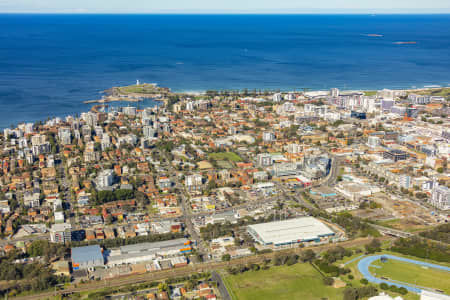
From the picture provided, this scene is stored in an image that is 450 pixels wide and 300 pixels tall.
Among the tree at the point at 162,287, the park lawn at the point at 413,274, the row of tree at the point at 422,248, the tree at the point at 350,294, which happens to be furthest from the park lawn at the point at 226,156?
the tree at the point at 350,294

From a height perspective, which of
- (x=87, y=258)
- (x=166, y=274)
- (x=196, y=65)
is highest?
(x=196, y=65)

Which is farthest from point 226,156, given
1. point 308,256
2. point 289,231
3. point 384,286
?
point 384,286

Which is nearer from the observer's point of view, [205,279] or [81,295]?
[81,295]

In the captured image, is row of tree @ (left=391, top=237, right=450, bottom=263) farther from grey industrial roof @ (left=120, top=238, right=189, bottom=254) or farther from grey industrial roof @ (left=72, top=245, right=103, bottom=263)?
grey industrial roof @ (left=72, top=245, right=103, bottom=263)

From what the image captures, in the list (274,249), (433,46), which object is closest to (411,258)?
(274,249)

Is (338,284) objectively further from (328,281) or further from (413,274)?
(413,274)

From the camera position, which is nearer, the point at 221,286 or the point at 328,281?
the point at 221,286

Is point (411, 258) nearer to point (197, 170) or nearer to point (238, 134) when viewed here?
point (197, 170)
